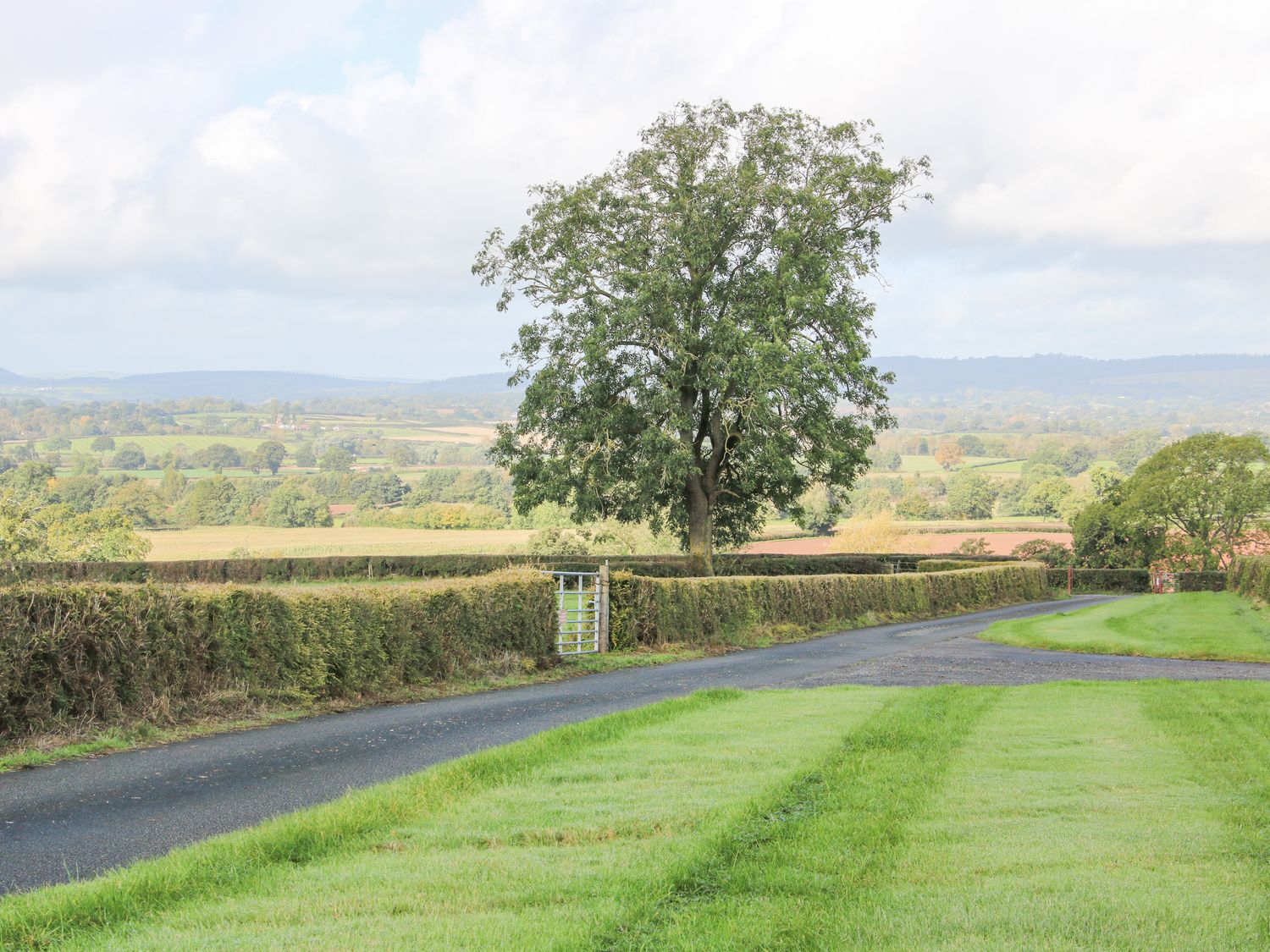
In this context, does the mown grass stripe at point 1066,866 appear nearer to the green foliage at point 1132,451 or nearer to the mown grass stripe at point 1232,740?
the mown grass stripe at point 1232,740

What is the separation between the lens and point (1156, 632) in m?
25.6

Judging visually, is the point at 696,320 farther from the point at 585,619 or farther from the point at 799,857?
the point at 799,857

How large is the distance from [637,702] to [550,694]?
5.17 ft

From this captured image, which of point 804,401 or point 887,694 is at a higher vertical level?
point 804,401

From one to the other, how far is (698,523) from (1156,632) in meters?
15.2

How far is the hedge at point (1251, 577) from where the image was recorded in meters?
37.0

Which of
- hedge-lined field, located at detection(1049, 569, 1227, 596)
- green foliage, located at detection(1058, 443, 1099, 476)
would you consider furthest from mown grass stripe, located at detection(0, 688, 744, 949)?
green foliage, located at detection(1058, 443, 1099, 476)

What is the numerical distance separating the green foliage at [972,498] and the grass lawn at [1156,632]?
274 ft

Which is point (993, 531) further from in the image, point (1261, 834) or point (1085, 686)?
point (1261, 834)

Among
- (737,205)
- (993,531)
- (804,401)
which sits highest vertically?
(737,205)

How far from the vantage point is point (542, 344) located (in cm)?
3553

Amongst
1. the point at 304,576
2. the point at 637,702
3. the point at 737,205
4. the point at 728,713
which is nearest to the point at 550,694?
the point at 637,702

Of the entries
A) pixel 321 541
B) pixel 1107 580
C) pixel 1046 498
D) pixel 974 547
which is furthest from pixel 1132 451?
pixel 321 541

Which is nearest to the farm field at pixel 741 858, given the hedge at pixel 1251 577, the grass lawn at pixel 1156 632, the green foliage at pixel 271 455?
the grass lawn at pixel 1156 632
